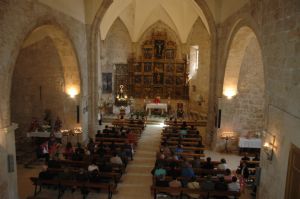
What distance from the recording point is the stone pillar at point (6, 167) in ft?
25.9

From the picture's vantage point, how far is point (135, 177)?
11.1 metres

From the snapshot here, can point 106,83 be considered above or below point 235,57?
below

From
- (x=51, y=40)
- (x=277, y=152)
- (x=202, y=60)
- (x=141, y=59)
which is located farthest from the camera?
(x=141, y=59)

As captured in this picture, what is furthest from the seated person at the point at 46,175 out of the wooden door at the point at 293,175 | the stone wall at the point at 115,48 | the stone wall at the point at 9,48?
the stone wall at the point at 115,48

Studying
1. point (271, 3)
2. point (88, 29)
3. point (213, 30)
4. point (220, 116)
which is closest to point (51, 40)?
point (88, 29)

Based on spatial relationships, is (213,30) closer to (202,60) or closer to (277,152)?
(202,60)

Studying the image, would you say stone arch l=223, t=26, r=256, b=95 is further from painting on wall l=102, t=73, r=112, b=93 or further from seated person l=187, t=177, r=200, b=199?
painting on wall l=102, t=73, r=112, b=93

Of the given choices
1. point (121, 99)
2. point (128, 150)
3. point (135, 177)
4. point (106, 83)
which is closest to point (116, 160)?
point (135, 177)

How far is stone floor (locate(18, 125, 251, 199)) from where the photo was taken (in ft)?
31.6

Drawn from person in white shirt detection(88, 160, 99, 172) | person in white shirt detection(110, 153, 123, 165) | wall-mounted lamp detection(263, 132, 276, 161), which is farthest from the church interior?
person in white shirt detection(88, 160, 99, 172)

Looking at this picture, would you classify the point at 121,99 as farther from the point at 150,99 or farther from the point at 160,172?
the point at 160,172

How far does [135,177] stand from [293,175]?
6.57 meters

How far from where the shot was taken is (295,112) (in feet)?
19.5

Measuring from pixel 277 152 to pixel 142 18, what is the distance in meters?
18.3
